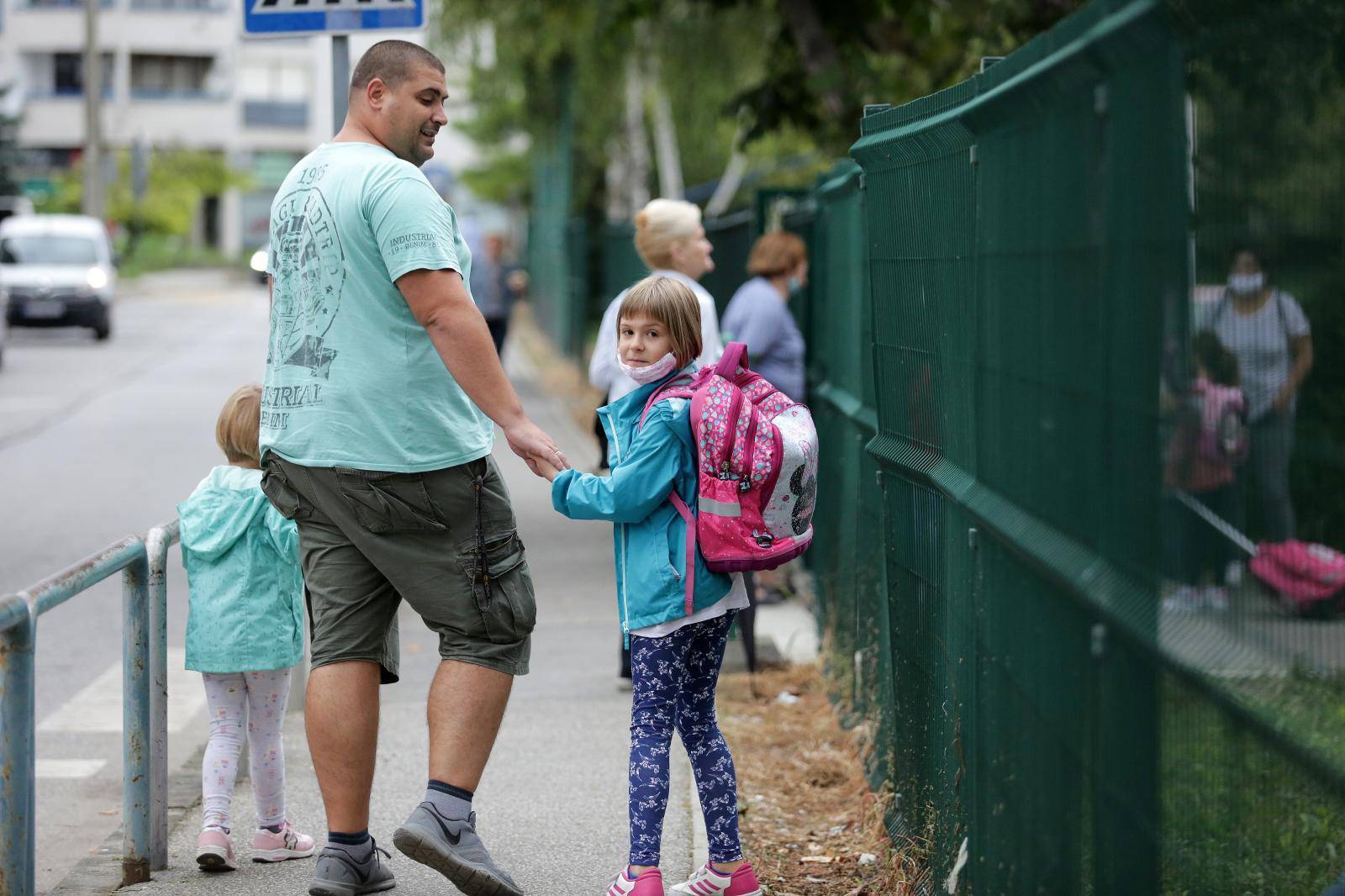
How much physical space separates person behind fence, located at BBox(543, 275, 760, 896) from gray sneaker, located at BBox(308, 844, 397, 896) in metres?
0.59

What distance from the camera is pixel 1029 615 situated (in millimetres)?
2924

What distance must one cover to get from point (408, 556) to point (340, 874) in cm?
76

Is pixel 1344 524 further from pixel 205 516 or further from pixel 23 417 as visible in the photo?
pixel 23 417

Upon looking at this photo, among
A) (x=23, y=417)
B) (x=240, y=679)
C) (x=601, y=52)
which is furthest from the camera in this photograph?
(x=601, y=52)

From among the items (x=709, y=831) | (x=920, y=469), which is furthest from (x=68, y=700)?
(x=920, y=469)

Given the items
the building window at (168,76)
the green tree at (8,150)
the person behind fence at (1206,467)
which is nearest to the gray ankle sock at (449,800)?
the person behind fence at (1206,467)

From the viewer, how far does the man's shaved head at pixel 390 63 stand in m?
4.07

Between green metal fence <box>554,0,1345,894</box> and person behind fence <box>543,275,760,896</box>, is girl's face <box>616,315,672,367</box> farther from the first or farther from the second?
green metal fence <box>554,0,1345,894</box>

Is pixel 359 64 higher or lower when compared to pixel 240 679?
higher

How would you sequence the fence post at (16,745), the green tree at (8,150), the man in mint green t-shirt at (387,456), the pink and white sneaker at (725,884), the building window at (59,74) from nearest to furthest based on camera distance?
the fence post at (16,745), the man in mint green t-shirt at (387,456), the pink and white sneaker at (725,884), the green tree at (8,150), the building window at (59,74)

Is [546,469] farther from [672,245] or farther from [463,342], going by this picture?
[672,245]

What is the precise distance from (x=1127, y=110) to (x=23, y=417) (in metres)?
16.0

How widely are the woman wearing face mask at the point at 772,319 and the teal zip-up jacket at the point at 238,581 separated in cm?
357

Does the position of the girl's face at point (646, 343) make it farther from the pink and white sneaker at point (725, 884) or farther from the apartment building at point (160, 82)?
the apartment building at point (160, 82)
